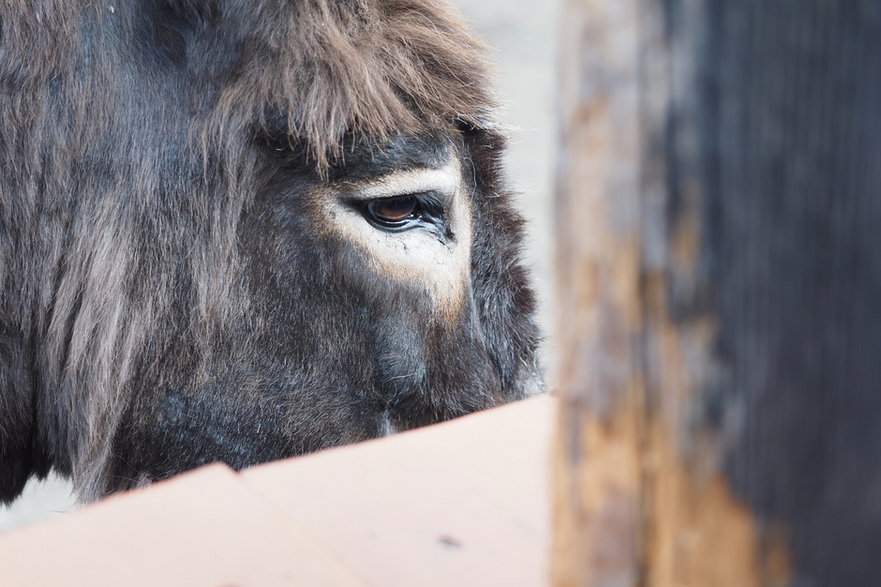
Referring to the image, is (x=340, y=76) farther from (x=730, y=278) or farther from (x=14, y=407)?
(x=730, y=278)

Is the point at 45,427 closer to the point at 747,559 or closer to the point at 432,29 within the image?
the point at 432,29

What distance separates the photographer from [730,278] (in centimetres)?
36

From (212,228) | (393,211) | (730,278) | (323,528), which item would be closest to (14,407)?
(212,228)

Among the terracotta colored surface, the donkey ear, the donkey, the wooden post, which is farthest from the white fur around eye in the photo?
the wooden post

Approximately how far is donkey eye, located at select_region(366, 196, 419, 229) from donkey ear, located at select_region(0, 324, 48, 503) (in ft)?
2.40

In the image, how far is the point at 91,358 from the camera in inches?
63.5

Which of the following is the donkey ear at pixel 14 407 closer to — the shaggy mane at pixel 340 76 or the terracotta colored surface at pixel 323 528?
the shaggy mane at pixel 340 76

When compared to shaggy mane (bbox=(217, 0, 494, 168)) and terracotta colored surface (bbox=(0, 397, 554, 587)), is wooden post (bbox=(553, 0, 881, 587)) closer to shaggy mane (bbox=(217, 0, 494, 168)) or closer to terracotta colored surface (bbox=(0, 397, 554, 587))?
terracotta colored surface (bbox=(0, 397, 554, 587))

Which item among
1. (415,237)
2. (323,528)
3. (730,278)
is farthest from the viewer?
(415,237)

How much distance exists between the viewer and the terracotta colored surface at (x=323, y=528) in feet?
1.97

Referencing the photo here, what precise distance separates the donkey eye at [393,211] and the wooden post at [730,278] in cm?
128

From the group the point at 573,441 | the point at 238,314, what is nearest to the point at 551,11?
the point at 238,314

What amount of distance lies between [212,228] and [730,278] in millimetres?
1365

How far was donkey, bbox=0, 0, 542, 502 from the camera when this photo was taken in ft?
5.02
